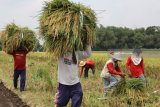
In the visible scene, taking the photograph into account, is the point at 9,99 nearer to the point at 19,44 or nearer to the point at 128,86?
the point at 19,44

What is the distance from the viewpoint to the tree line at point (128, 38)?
2635 inches

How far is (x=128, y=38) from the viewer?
243ft

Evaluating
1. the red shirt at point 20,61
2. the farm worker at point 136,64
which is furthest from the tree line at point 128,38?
the farm worker at point 136,64

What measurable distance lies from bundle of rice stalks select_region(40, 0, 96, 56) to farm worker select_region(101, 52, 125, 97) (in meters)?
2.65

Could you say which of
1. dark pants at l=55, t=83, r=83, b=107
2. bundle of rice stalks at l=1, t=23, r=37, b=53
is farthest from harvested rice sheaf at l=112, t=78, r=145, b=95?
bundle of rice stalks at l=1, t=23, r=37, b=53

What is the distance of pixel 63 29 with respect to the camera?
7328 mm

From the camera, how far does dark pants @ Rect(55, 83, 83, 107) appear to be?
7566 mm

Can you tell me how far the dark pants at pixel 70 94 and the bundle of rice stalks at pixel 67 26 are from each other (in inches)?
27.3

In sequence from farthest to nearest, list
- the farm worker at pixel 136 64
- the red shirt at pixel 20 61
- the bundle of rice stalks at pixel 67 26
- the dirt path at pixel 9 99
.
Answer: the red shirt at pixel 20 61
the farm worker at pixel 136 64
the dirt path at pixel 9 99
the bundle of rice stalks at pixel 67 26

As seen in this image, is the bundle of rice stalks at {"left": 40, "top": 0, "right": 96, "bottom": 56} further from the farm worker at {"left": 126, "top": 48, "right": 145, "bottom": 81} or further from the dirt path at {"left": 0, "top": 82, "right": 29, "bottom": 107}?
the farm worker at {"left": 126, "top": 48, "right": 145, "bottom": 81}

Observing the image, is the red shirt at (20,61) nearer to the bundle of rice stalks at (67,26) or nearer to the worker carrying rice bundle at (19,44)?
the worker carrying rice bundle at (19,44)

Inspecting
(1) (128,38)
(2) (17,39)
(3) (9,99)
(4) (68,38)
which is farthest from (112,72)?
(1) (128,38)

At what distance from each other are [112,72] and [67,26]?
3.19 metres

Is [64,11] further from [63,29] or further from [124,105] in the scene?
[124,105]
